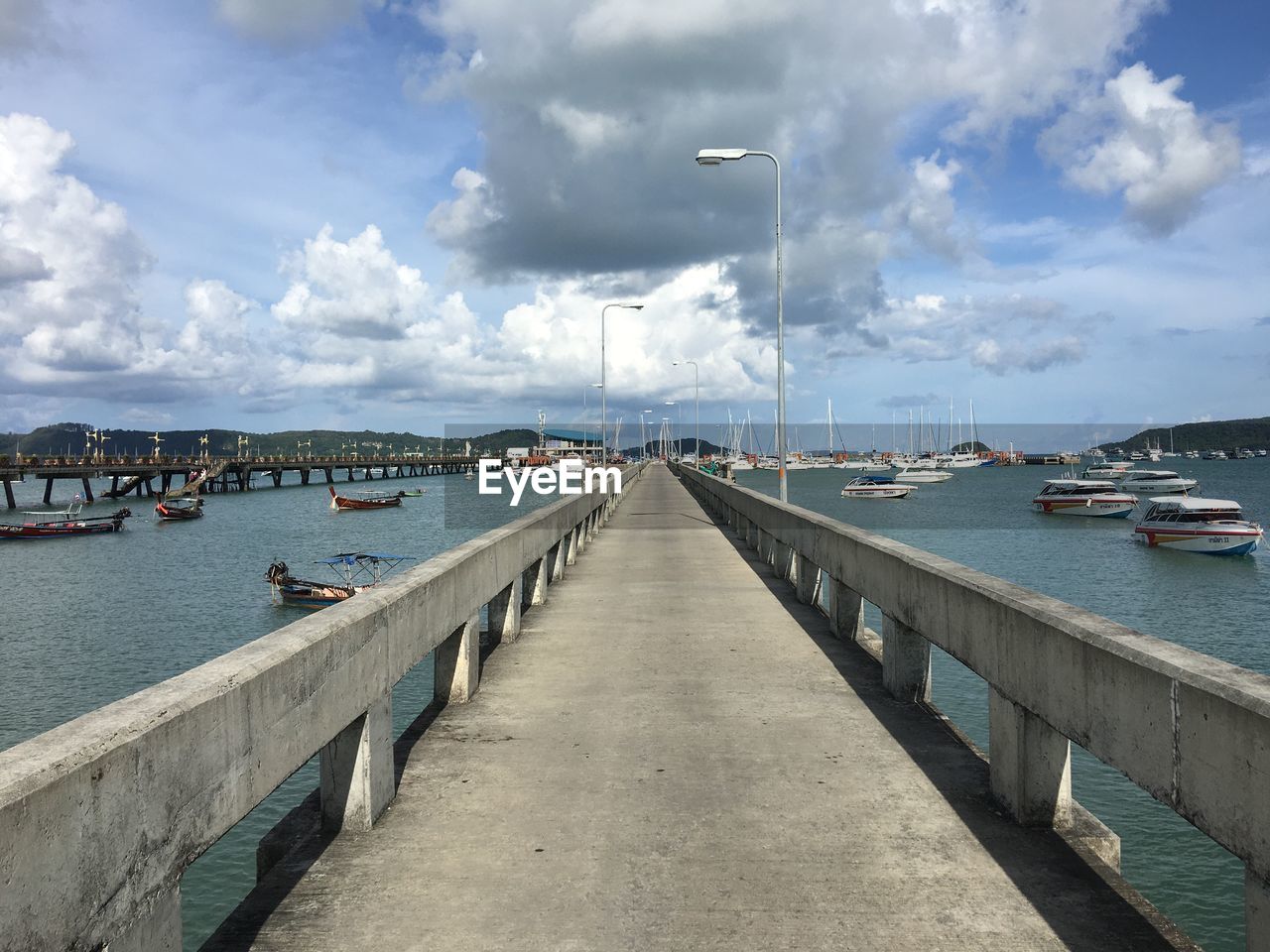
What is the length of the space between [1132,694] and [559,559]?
13.9 metres

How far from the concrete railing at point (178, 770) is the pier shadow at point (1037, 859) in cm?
376

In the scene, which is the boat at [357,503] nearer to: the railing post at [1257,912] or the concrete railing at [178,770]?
the concrete railing at [178,770]

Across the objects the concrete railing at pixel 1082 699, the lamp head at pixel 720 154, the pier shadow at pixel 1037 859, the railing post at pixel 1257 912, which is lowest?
the pier shadow at pixel 1037 859

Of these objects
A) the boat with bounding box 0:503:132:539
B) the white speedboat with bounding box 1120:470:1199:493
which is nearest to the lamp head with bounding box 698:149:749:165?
the boat with bounding box 0:503:132:539

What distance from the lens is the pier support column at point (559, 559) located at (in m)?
17.2

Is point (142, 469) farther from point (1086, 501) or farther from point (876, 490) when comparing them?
point (1086, 501)

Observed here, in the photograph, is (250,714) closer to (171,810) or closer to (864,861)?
(171,810)

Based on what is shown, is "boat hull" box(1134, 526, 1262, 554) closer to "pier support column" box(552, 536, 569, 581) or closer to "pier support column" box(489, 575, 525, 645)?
"pier support column" box(552, 536, 569, 581)

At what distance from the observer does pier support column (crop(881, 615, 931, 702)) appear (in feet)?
28.0

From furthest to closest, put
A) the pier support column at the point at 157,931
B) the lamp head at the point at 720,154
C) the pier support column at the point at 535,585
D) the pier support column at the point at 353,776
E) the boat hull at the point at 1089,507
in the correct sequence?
the boat hull at the point at 1089,507 < the lamp head at the point at 720,154 < the pier support column at the point at 535,585 < the pier support column at the point at 353,776 < the pier support column at the point at 157,931

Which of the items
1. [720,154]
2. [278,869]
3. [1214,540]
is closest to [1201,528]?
[1214,540]

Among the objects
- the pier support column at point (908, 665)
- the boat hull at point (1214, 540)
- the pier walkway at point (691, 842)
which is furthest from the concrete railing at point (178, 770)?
the boat hull at point (1214, 540)

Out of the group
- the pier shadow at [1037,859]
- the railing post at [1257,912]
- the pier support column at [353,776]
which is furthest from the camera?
the pier support column at [353,776]

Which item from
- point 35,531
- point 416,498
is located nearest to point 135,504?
point 416,498
